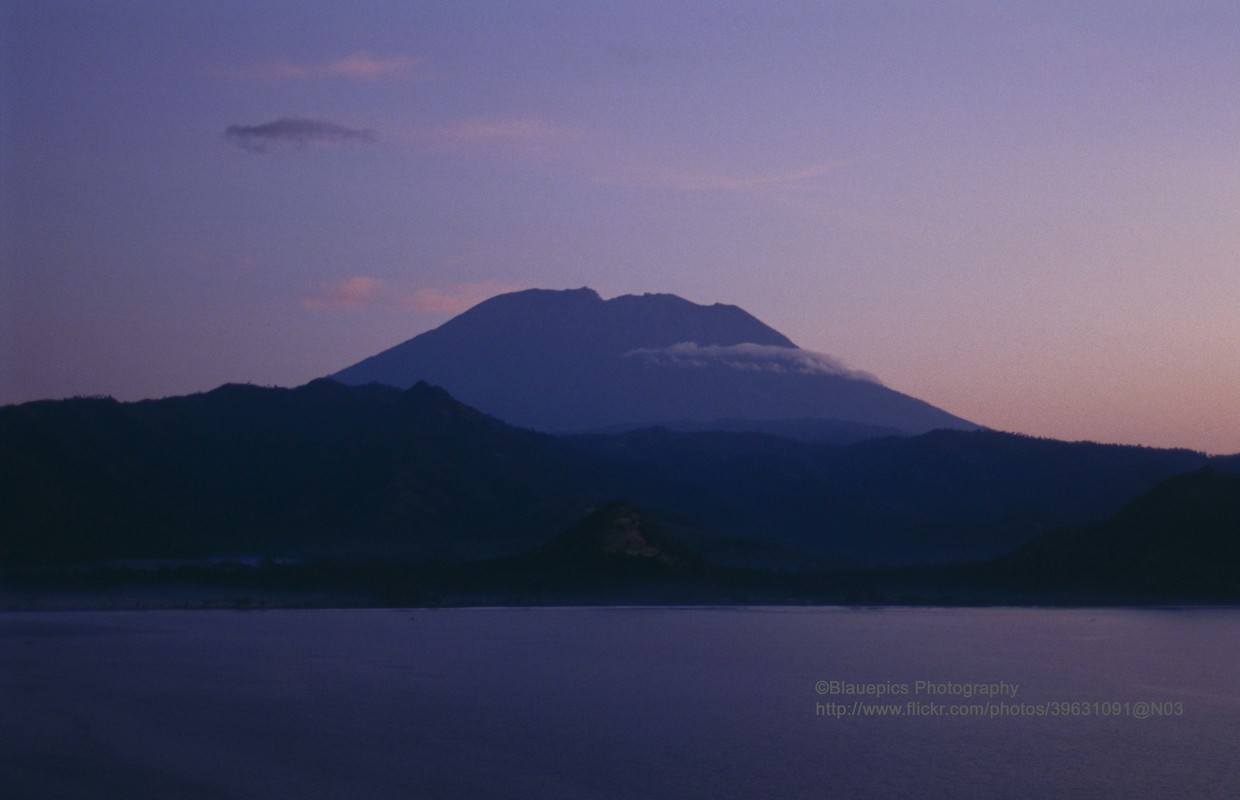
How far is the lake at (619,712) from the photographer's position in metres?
23.9

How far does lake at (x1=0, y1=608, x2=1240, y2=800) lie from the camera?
78.5ft

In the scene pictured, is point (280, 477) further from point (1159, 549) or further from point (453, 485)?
point (1159, 549)

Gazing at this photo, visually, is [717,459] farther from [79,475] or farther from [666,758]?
[666,758]

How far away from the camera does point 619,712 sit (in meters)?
32.1

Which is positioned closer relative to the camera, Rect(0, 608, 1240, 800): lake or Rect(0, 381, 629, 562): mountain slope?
Rect(0, 608, 1240, 800): lake

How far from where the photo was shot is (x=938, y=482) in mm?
128625

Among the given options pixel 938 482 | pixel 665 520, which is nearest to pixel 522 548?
pixel 665 520

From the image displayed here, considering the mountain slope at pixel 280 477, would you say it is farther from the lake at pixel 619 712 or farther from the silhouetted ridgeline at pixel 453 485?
the lake at pixel 619 712

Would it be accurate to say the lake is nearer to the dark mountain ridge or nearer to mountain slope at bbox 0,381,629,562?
mountain slope at bbox 0,381,629,562

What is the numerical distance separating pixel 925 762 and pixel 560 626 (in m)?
31.6

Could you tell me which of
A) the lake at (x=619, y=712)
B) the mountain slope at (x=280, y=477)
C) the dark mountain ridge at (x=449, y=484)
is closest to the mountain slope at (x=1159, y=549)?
the lake at (x=619, y=712)

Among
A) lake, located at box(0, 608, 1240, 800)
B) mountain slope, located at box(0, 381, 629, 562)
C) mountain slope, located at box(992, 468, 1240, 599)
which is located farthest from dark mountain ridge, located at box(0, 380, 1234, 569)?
lake, located at box(0, 608, 1240, 800)

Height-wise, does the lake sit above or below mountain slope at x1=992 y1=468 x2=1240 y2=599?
below

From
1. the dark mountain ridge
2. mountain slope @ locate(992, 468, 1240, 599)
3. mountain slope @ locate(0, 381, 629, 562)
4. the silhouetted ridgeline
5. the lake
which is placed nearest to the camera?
the lake
